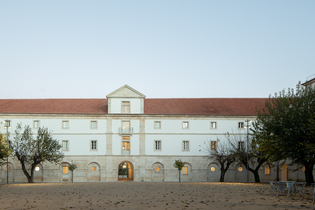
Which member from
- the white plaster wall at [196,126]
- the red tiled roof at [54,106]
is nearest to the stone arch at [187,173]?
the white plaster wall at [196,126]

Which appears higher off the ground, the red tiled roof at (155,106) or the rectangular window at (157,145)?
the red tiled roof at (155,106)

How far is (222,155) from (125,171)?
15.0 metres

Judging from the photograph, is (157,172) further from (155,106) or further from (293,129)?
(293,129)

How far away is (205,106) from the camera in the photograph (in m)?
56.2

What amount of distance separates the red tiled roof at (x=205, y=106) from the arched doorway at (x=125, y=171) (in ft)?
27.7

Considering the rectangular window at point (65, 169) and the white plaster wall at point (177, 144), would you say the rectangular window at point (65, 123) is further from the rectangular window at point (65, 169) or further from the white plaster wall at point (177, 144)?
the white plaster wall at point (177, 144)

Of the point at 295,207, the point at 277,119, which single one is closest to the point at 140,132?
the point at 277,119

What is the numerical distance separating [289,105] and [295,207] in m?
18.8

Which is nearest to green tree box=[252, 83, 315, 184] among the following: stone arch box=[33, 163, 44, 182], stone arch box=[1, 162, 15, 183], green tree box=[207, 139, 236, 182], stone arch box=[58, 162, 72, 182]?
green tree box=[207, 139, 236, 182]

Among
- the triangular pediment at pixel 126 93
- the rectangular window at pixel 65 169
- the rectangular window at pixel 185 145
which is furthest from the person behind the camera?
the triangular pediment at pixel 126 93

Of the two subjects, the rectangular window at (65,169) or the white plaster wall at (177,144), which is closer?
the rectangular window at (65,169)

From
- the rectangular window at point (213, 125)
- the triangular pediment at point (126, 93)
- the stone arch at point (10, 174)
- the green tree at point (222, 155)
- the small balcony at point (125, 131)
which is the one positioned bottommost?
the stone arch at point (10, 174)

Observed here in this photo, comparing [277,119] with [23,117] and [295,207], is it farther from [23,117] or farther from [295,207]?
[23,117]

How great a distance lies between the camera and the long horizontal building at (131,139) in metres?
A: 52.8
